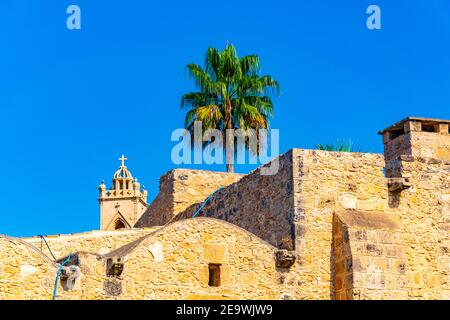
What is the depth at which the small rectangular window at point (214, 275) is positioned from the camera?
48.6 feet

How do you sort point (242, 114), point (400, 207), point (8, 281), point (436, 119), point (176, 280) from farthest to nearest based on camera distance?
1. point (242, 114)
2. point (436, 119)
3. point (400, 207)
4. point (176, 280)
5. point (8, 281)

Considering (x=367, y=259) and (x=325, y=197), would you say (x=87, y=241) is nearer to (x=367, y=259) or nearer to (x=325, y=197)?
(x=325, y=197)

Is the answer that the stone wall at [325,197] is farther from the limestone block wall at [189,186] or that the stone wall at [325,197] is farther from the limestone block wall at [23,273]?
the limestone block wall at [189,186]

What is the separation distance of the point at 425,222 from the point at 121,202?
60510mm

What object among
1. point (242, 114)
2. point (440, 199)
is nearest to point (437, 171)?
point (440, 199)

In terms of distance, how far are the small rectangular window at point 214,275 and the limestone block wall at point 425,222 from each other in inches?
131

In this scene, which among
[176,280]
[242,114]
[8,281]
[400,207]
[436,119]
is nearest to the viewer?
[8,281]

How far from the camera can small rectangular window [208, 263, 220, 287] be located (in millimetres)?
14805

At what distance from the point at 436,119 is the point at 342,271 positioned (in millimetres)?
8034

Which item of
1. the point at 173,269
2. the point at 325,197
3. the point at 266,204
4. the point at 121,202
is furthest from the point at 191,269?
the point at 121,202
